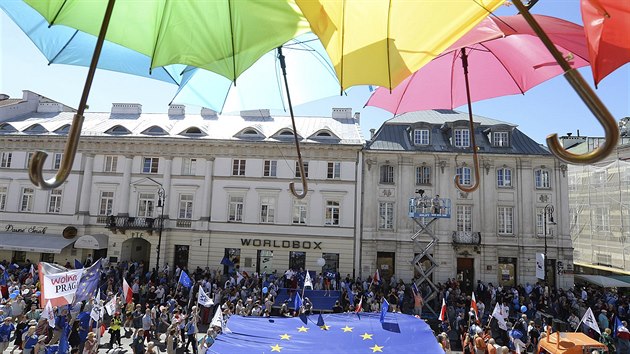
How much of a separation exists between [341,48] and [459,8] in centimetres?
121

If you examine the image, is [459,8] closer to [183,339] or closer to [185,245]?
[183,339]

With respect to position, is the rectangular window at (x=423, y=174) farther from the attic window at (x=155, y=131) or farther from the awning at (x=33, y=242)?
the awning at (x=33, y=242)

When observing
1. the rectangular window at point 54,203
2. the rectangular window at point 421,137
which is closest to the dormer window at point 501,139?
the rectangular window at point 421,137

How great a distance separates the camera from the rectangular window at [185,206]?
1368 inches

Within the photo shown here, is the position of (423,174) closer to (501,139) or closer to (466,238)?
(466,238)

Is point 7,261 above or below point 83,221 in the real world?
below

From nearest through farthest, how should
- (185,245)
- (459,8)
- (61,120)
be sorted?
1. (459,8)
2. (185,245)
3. (61,120)

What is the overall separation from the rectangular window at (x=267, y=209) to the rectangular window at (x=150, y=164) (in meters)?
10.6

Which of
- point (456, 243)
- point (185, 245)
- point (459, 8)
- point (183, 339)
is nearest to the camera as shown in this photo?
point (459, 8)

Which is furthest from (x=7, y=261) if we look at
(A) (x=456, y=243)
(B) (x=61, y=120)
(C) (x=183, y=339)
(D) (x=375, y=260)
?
(A) (x=456, y=243)

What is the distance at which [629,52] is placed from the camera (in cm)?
407

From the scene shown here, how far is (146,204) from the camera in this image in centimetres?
3516

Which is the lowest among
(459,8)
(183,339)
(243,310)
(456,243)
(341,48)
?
(183,339)

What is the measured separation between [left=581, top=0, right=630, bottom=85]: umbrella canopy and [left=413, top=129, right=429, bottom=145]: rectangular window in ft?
102
